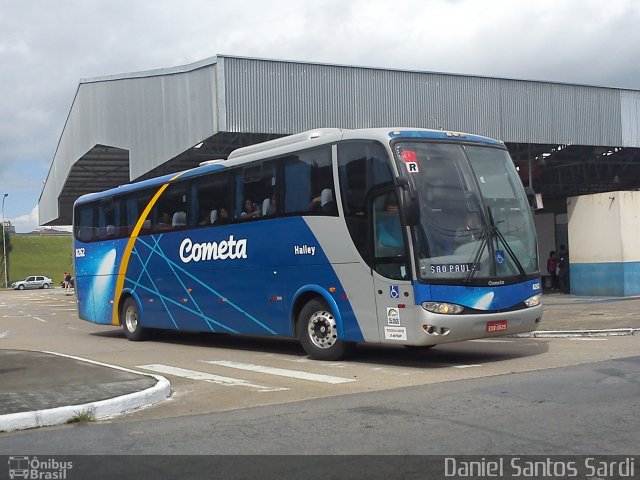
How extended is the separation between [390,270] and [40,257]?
9782cm

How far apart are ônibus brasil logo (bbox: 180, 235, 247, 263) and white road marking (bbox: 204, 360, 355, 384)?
209 centimetres

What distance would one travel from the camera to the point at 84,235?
19.7 metres

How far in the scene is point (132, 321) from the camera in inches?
723

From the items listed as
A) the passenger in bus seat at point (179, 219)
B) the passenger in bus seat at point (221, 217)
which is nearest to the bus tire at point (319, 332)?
the passenger in bus seat at point (221, 217)

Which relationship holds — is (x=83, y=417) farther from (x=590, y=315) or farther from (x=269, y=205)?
(x=590, y=315)

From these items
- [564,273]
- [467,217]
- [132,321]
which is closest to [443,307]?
[467,217]

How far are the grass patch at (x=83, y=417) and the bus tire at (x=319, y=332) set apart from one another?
4818mm

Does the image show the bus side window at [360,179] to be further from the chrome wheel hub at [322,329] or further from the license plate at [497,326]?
the license plate at [497,326]

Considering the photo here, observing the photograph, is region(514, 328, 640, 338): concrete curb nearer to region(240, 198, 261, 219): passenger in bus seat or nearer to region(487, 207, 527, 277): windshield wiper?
region(487, 207, 527, 277): windshield wiper

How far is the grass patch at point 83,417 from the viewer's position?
799 centimetres

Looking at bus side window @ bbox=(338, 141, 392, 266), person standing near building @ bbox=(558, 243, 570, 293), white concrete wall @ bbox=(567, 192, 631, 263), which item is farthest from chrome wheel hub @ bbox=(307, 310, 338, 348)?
person standing near building @ bbox=(558, 243, 570, 293)

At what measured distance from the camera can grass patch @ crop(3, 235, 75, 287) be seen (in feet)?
A: 300

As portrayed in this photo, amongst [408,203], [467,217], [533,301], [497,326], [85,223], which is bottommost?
[497,326]
